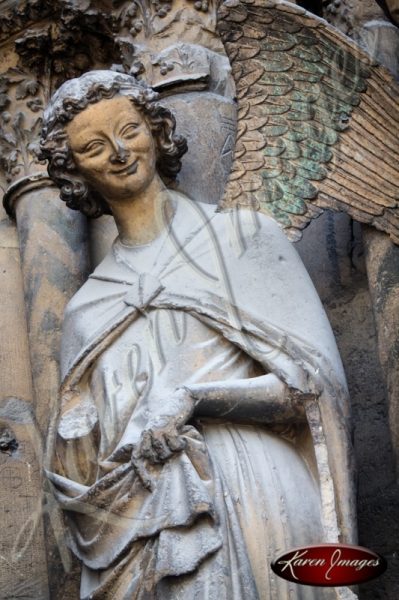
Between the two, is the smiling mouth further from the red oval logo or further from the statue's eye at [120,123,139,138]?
the red oval logo

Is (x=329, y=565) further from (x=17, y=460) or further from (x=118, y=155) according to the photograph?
(x=17, y=460)

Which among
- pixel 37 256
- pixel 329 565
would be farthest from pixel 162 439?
pixel 37 256

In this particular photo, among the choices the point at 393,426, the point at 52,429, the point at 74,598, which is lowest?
the point at 74,598

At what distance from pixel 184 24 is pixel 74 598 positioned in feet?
6.47

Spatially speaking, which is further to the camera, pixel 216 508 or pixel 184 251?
pixel 184 251

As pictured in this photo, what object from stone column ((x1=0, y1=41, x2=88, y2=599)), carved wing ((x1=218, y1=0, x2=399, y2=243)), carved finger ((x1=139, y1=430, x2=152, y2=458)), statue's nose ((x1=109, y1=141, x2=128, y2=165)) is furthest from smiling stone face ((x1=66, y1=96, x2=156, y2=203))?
carved finger ((x1=139, y1=430, x2=152, y2=458))

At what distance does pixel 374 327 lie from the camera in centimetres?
701

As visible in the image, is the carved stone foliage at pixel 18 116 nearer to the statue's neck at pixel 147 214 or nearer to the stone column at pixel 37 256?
the stone column at pixel 37 256

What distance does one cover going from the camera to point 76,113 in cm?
674

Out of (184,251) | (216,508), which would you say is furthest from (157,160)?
(216,508)

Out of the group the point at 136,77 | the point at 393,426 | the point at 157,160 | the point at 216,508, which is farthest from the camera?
the point at 136,77

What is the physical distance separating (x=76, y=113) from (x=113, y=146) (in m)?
0.15

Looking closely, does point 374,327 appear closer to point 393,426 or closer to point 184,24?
point 393,426

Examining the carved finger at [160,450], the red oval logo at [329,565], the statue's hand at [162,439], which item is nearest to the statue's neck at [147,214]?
the statue's hand at [162,439]
